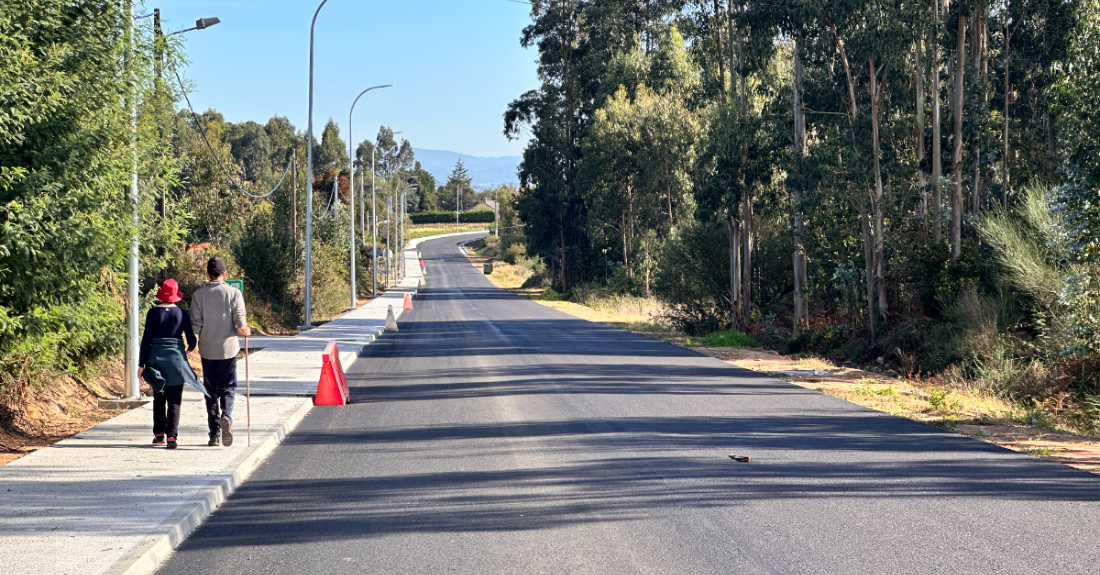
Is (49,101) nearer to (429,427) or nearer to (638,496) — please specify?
(429,427)

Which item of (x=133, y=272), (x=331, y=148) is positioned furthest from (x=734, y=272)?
(x=331, y=148)

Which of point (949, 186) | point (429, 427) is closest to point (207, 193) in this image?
point (949, 186)

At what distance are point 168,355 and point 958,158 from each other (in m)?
22.1

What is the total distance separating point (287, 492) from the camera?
27.8ft

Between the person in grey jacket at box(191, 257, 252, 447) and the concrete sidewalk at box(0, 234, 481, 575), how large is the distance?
32 cm

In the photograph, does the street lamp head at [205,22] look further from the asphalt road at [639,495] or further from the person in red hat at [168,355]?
the person in red hat at [168,355]

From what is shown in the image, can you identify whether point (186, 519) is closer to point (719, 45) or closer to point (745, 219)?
point (745, 219)

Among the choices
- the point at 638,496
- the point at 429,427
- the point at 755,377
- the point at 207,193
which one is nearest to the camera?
the point at 638,496

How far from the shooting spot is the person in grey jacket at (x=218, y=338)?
10180 millimetres

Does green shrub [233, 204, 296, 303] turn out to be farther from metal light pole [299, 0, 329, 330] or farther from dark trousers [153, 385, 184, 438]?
dark trousers [153, 385, 184, 438]

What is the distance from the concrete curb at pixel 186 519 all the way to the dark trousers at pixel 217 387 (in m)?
0.48

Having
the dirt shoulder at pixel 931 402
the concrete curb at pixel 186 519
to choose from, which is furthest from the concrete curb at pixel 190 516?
the dirt shoulder at pixel 931 402

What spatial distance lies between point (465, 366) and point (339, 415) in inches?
289

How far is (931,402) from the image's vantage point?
14.4 m
